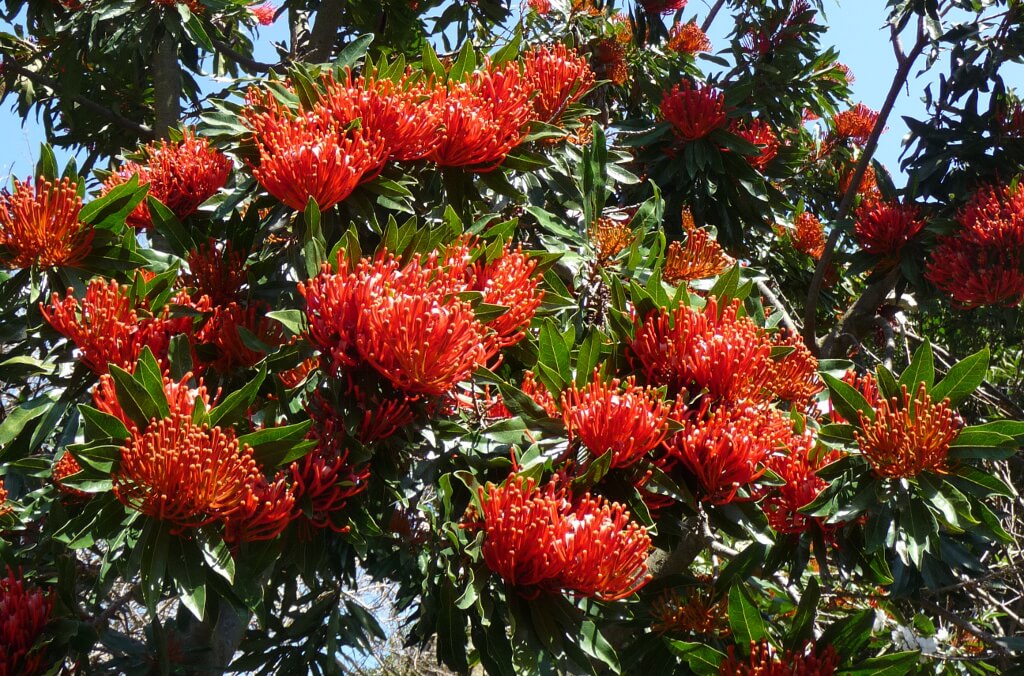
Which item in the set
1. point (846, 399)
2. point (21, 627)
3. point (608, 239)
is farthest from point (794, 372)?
point (21, 627)

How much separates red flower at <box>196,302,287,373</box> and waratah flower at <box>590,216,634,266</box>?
0.98 metres

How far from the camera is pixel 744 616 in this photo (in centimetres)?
234

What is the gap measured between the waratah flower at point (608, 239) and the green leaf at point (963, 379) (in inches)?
36.8

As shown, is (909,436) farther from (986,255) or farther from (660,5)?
(660,5)

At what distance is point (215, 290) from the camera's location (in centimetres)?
239

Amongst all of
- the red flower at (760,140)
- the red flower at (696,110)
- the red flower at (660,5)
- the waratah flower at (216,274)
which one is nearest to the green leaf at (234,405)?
the waratah flower at (216,274)

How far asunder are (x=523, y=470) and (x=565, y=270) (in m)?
1.18

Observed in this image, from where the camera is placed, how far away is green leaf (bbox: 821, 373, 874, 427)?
7.36 ft

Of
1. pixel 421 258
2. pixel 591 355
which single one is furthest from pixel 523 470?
pixel 421 258

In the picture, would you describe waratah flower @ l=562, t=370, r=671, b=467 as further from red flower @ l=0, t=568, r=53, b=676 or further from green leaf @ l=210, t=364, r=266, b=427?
red flower @ l=0, t=568, r=53, b=676

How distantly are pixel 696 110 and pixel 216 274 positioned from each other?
79.2 inches

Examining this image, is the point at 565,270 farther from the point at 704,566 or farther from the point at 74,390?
the point at 704,566

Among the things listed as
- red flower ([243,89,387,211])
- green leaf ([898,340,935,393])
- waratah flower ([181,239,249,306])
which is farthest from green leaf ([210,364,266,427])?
green leaf ([898,340,935,393])

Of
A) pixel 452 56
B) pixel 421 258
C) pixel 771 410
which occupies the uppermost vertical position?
pixel 452 56
